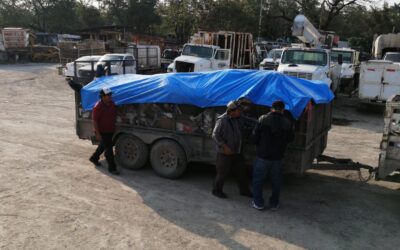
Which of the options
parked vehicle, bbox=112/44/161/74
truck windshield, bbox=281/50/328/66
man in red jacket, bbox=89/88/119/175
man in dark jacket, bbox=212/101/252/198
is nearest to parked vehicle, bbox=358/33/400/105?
truck windshield, bbox=281/50/328/66

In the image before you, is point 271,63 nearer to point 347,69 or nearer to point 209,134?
point 347,69

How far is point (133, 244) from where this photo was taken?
5234 millimetres

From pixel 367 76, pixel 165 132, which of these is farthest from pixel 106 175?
pixel 367 76

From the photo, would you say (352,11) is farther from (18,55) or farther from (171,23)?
(18,55)

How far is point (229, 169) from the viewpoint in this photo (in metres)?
6.91

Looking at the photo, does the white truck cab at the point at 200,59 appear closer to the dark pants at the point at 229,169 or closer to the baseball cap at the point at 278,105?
the dark pants at the point at 229,169

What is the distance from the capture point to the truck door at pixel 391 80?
15.4 meters

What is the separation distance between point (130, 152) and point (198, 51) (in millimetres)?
13527

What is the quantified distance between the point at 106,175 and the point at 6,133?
4397mm

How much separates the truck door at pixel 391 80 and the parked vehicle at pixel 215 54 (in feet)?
26.6

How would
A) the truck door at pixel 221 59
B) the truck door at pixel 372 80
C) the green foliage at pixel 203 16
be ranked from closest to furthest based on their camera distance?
the truck door at pixel 372 80 → the truck door at pixel 221 59 → the green foliage at pixel 203 16

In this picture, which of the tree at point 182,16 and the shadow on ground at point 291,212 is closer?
the shadow on ground at point 291,212

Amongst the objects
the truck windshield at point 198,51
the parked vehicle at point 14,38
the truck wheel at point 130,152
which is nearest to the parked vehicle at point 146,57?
the truck windshield at point 198,51

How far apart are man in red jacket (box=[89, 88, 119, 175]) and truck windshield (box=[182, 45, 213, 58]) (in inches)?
532
